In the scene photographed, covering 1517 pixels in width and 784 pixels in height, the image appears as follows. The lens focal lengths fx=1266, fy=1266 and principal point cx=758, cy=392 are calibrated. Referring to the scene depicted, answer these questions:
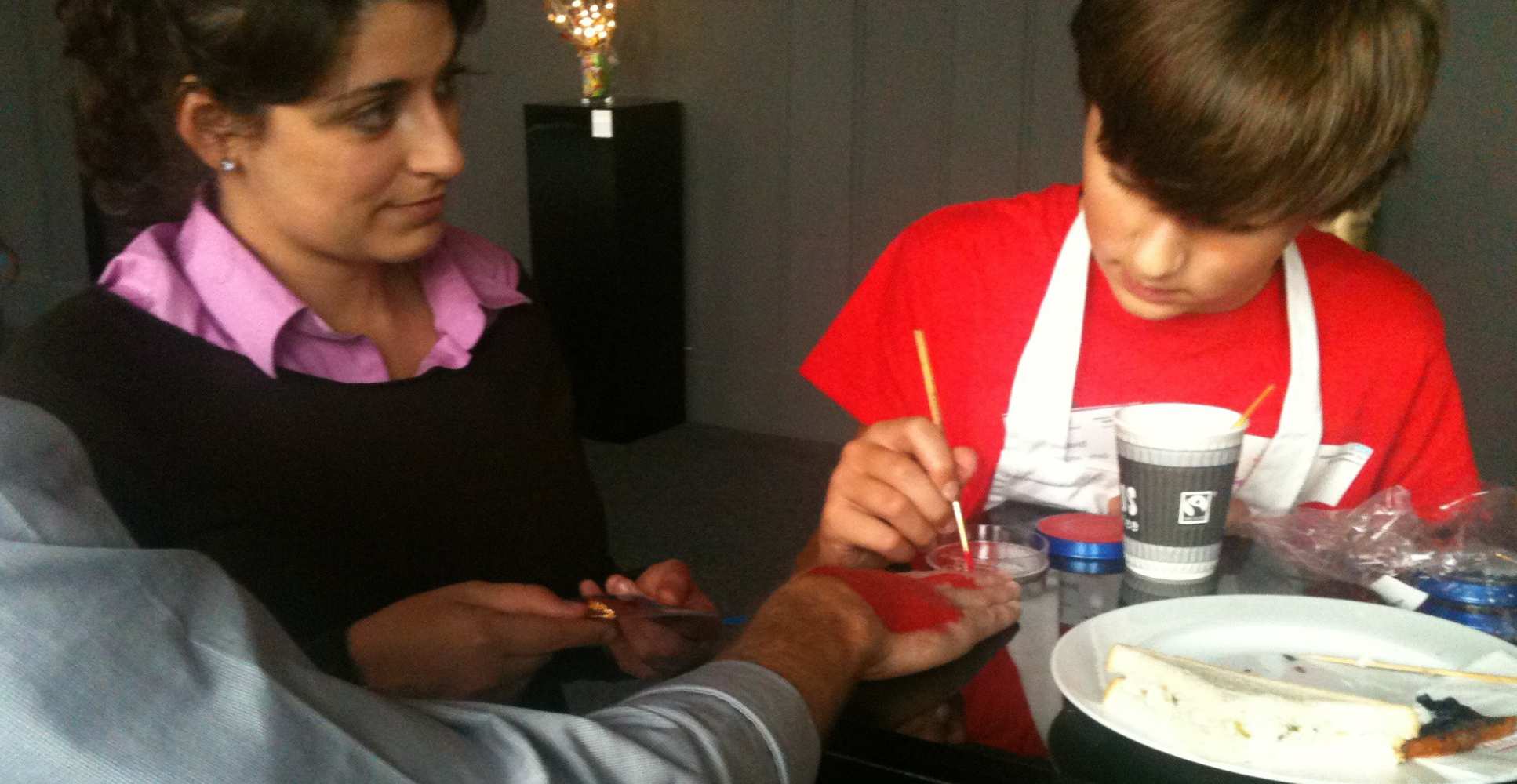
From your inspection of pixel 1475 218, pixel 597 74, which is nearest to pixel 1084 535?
pixel 1475 218

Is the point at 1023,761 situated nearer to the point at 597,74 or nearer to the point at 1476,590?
the point at 1476,590

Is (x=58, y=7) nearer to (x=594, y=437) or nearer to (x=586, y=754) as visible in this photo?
(x=586, y=754)

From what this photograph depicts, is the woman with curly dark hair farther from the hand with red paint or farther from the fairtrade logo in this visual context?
the fairtrade logo

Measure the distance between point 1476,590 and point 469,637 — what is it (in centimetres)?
84

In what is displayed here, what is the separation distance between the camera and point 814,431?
171 inches

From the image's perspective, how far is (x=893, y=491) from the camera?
3.62 feet

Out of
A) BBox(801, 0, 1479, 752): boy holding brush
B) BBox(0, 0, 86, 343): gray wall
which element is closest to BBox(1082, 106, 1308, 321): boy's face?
BBox(801, 0, 1479, 752): boy holding brush

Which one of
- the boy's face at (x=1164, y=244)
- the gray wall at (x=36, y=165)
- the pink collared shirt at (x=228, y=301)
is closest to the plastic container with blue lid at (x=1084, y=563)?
the boy's face at (x=1164, y=244)

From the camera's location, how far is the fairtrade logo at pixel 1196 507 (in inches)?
41.2

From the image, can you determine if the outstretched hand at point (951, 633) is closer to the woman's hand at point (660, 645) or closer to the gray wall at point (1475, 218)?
the woman's hand at point (660, 645)

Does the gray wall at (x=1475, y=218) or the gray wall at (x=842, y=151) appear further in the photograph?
the gray wall at (x=842, y=151)

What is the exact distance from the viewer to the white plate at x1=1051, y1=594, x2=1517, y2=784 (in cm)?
88

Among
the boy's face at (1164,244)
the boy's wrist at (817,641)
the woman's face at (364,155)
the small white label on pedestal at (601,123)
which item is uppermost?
the woman's face at (364,155)

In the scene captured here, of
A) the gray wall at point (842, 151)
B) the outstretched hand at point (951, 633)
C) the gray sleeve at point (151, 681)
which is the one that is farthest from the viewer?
the gray wall at point (842, 151)
